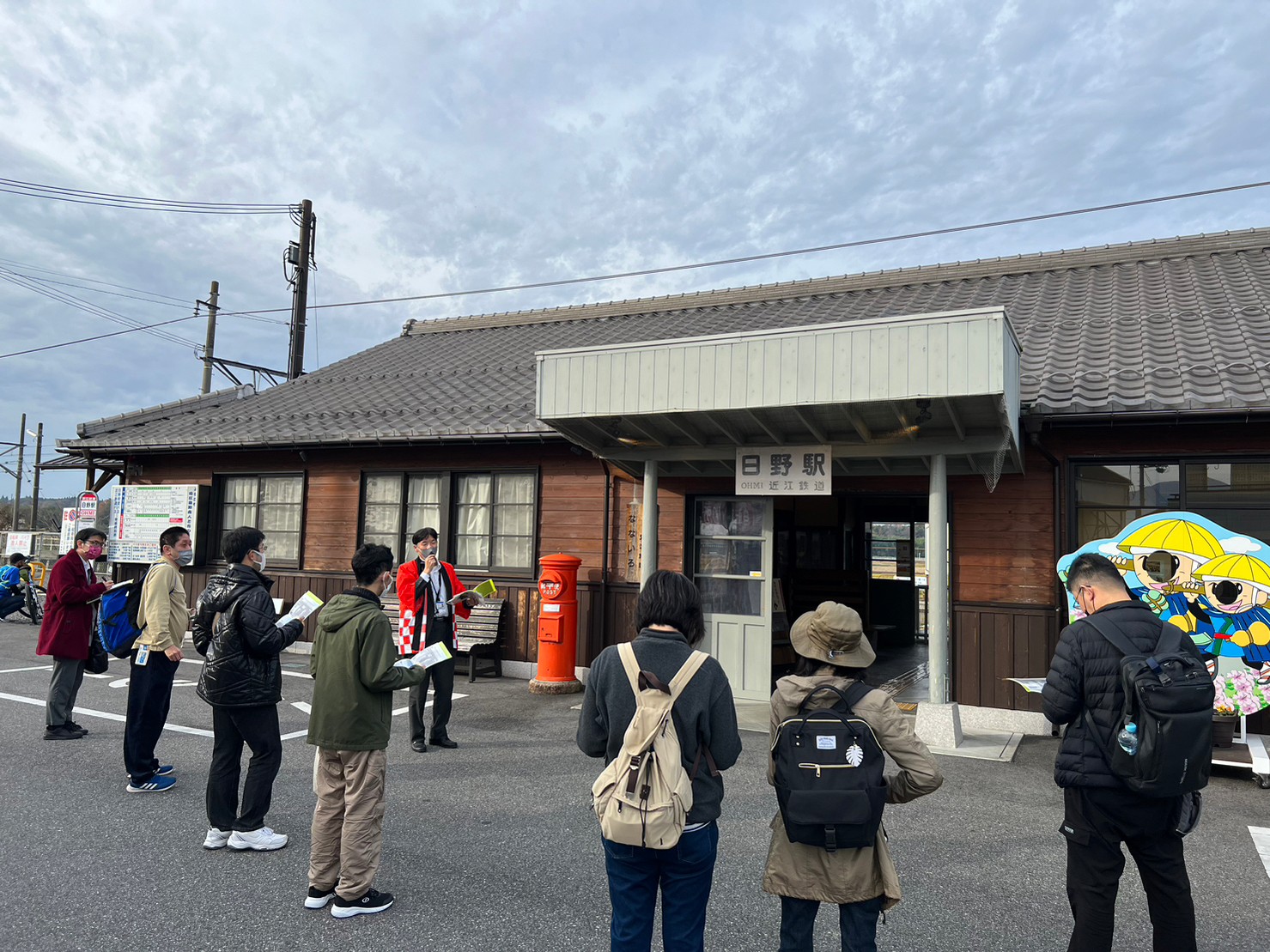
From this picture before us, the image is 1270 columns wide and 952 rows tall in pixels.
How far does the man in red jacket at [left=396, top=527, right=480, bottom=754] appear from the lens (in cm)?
655

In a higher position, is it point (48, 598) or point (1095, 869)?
point (48, 598)

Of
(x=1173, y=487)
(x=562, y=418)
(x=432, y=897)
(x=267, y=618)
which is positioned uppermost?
(x=562, y=418)

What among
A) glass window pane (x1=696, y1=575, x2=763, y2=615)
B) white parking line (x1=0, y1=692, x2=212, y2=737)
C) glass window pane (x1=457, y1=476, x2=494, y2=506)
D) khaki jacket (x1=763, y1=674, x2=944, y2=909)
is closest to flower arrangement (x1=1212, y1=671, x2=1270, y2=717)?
glass window pane (x1=696, y1=575, x2=763, y2=615)

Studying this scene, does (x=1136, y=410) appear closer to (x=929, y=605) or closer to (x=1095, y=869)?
(x=929, y=605)

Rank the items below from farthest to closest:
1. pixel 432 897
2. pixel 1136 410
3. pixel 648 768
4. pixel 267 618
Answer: pixel 1136 410, pixel 267 618, pixel 432 897, pixel 648 768

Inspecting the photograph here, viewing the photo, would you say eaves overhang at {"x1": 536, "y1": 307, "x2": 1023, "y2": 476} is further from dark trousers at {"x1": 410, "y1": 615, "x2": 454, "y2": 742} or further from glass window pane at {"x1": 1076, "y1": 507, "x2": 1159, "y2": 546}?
dark trousers at {"x1": 410, "y1": 615, "x2": 454, "y2": 742}

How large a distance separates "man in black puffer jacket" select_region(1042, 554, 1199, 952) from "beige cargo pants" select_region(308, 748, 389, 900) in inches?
112

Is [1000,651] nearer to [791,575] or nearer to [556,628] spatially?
[791,575]

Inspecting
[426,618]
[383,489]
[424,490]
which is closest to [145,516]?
[383,489]

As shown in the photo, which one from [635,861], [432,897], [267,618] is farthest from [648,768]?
[267,618]

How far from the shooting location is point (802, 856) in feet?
8.82

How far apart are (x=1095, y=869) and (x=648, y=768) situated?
171cm

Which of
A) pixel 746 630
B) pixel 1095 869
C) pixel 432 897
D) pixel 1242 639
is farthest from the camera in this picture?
pixel 746 630

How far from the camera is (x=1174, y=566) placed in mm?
6414
